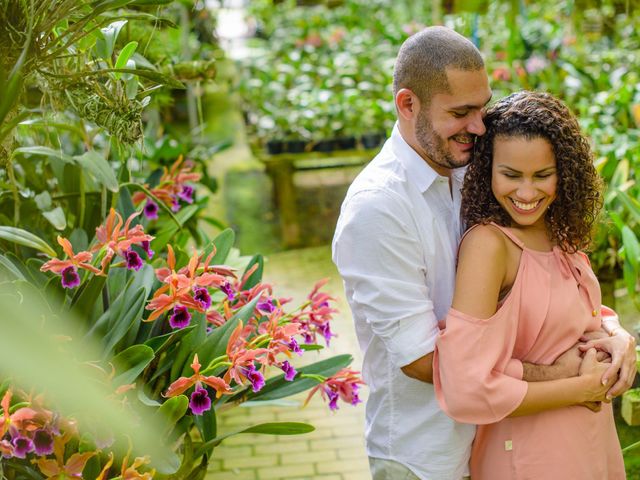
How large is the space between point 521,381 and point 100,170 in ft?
4.16

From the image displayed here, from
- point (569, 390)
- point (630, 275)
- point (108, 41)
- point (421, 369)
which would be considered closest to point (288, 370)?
point (421, 369)

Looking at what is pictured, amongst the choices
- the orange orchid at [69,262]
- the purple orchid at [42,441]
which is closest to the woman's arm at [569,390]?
the purple orchid at [42,441]

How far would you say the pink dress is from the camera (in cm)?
147

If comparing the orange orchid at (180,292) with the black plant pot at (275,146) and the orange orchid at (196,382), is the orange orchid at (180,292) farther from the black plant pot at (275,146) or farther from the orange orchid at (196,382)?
the black plant pot at (275,146)

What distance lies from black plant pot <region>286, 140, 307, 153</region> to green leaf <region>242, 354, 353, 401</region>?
10.5 feet

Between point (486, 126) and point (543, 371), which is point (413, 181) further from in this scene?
point (543, 371)

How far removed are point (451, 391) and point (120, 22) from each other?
1.21 metres

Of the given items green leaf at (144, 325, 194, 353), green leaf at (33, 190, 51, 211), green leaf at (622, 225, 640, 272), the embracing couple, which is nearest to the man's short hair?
the embracing couple

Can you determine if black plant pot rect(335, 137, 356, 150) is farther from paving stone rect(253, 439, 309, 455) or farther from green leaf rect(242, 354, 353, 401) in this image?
green leaf rect(242, 354, 353, 401)

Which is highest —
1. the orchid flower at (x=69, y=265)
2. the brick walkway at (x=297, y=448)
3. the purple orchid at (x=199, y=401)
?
the orchid flower at (x=69, y=265)

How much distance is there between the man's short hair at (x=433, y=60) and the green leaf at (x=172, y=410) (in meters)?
0.82

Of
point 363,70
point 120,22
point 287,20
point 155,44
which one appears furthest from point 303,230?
point 287,20

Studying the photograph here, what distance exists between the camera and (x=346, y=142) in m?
5.35

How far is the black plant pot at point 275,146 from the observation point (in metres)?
5.30
